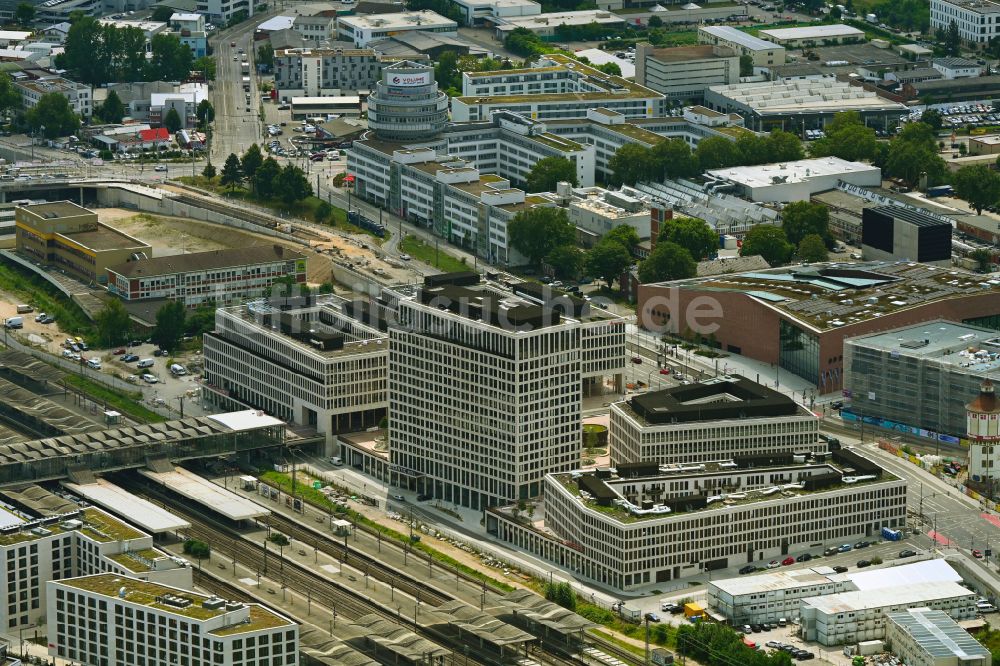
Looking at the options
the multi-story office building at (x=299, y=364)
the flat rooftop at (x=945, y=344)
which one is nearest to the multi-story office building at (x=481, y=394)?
→ the multi-story office building at (x=299, y=364)

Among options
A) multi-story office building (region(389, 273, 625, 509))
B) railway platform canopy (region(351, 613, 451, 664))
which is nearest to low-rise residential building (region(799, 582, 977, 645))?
railway platform canopy (region(351, 613, 451, 664))

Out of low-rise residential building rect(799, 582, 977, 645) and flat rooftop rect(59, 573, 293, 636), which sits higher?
flat rooftop rect(59, 573, 293, 636)

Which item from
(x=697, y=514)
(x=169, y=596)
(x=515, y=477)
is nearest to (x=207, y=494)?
(x=515, y=477)

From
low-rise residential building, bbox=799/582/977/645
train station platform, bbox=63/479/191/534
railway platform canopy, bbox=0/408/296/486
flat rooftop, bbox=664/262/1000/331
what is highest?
flat rooftop, bbox=664/262/1000/331

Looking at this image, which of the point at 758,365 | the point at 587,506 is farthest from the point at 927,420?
the point at 587,506

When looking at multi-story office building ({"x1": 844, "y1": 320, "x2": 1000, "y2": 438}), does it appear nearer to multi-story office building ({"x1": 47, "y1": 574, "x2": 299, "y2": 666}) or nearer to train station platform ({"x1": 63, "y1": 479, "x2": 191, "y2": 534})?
train station platform ({"x1": 63, "y1": 479, "x2": 191, "y2": 534})

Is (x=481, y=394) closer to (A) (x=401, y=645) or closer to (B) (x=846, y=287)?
(A) (x=401, y=645)
